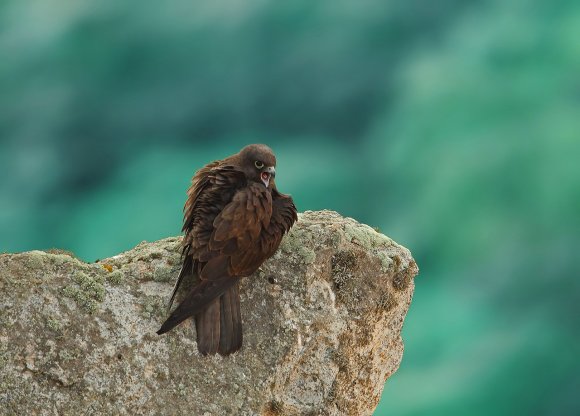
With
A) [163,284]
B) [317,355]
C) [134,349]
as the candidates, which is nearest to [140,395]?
[134,349]

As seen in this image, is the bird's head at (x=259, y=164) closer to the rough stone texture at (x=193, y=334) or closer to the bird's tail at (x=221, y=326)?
the rough stone texture at (x=193, y=334)

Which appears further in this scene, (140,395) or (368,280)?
(368,280)

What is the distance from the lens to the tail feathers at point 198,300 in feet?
24.3

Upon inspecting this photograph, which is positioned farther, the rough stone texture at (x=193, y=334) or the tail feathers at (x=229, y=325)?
the tail feathers at (x=229, y=325)

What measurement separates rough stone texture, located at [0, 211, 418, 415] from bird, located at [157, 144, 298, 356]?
19 centimetres

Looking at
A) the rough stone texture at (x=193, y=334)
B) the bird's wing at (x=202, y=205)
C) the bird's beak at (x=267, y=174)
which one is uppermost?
the bird's beak at (x=267, y=174)

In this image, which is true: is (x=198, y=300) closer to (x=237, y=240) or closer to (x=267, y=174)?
(x=237, y=240)

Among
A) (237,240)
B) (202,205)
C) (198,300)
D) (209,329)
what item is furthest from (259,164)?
(209,329)

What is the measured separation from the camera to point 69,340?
7.35 m

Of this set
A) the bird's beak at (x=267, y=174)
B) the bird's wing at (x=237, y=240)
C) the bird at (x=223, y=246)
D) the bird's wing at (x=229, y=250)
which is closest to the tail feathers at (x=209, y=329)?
the bird at (x=223, y=246)

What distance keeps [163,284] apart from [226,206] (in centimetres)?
91

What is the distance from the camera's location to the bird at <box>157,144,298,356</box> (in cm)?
766

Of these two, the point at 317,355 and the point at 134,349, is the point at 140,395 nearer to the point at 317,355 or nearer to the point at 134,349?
the point at 134,349

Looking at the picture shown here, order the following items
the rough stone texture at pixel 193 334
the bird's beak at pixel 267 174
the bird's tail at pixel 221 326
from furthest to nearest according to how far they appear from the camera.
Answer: the bird's beak at pixel 267 174, the bird's tail at pixel 221 326, the rough stone texture at pixel 193 334
